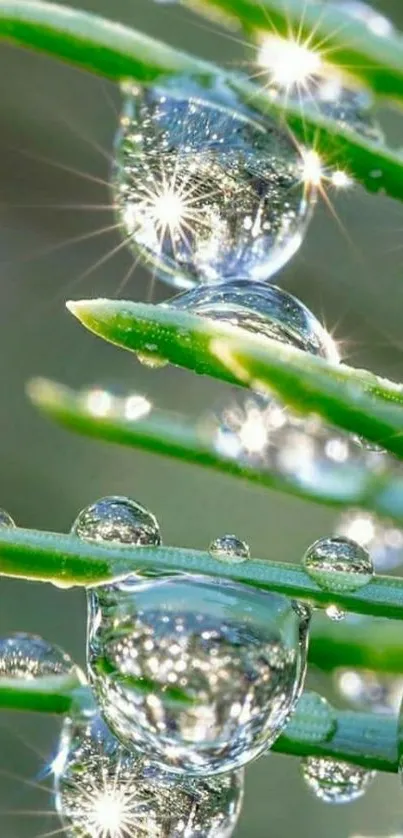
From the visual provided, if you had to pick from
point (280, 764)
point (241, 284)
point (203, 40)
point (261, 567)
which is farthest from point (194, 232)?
point (203, 40)

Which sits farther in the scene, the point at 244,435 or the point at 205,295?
the point at 244,435

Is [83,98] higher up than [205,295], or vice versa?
[83,98]

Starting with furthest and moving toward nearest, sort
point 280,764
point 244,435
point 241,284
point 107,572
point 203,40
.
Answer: point 203,40 → point 280,764 → point 244,435 → point 241,284 → point 107,572

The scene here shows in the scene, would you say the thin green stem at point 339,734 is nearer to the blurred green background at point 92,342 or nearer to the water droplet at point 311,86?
the water droplet at point 311,86

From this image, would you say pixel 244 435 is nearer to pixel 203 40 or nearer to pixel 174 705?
pixel 174 705

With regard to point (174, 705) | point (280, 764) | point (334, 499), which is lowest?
point (174, 705)

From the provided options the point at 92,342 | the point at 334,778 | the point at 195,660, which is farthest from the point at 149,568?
the point at 92,342
